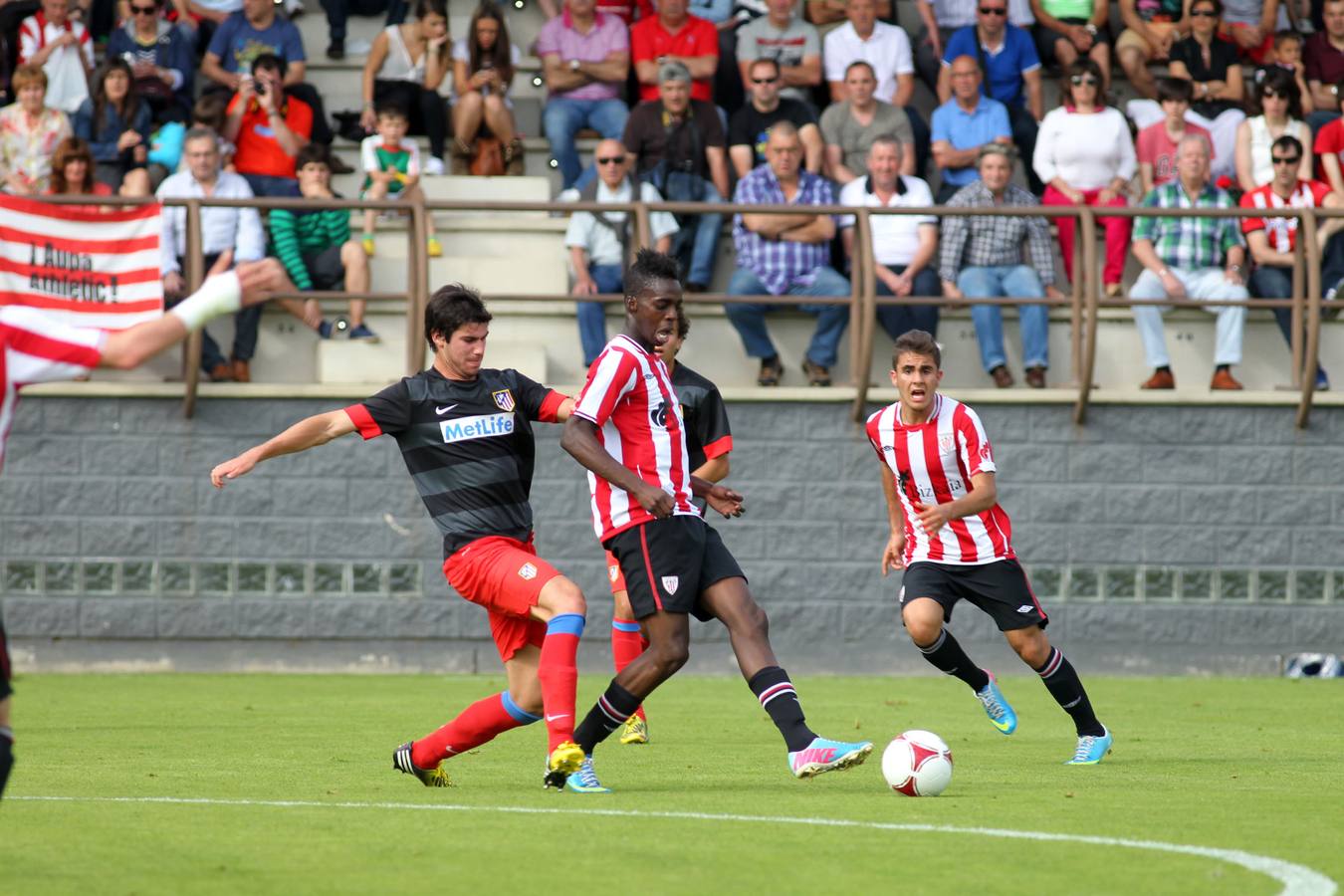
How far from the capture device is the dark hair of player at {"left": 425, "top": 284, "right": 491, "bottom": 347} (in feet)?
25.3

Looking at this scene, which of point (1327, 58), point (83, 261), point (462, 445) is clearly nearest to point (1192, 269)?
point (1327, 58)

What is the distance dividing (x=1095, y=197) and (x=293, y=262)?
6380 mm

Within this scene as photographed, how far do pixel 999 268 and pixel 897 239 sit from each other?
80 cm

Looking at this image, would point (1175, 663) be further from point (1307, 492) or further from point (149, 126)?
point (149, 126)

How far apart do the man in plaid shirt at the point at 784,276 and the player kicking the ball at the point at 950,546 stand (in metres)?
5.76

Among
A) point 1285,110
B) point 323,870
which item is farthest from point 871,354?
point 323,870

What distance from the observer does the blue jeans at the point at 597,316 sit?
15.2m

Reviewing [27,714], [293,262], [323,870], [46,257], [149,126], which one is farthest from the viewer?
[149,126]

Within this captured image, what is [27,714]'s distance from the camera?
11.5 meters

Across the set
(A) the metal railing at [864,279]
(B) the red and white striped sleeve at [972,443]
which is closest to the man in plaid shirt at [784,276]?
(A) the metal railing at [864,279]

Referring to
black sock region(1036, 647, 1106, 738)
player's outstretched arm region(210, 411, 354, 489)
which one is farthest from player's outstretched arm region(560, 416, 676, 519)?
black sock region(1036, 647, 1106, 738)

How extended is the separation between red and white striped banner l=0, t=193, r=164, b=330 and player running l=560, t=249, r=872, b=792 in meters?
7.25

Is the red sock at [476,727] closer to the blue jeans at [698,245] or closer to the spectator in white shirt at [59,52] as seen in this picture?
the blue jeans at [698,245]

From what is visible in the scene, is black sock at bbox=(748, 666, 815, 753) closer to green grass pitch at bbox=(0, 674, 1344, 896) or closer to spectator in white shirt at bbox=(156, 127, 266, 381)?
green grass pitch at bbox=(0, 674, 1344, 896)
